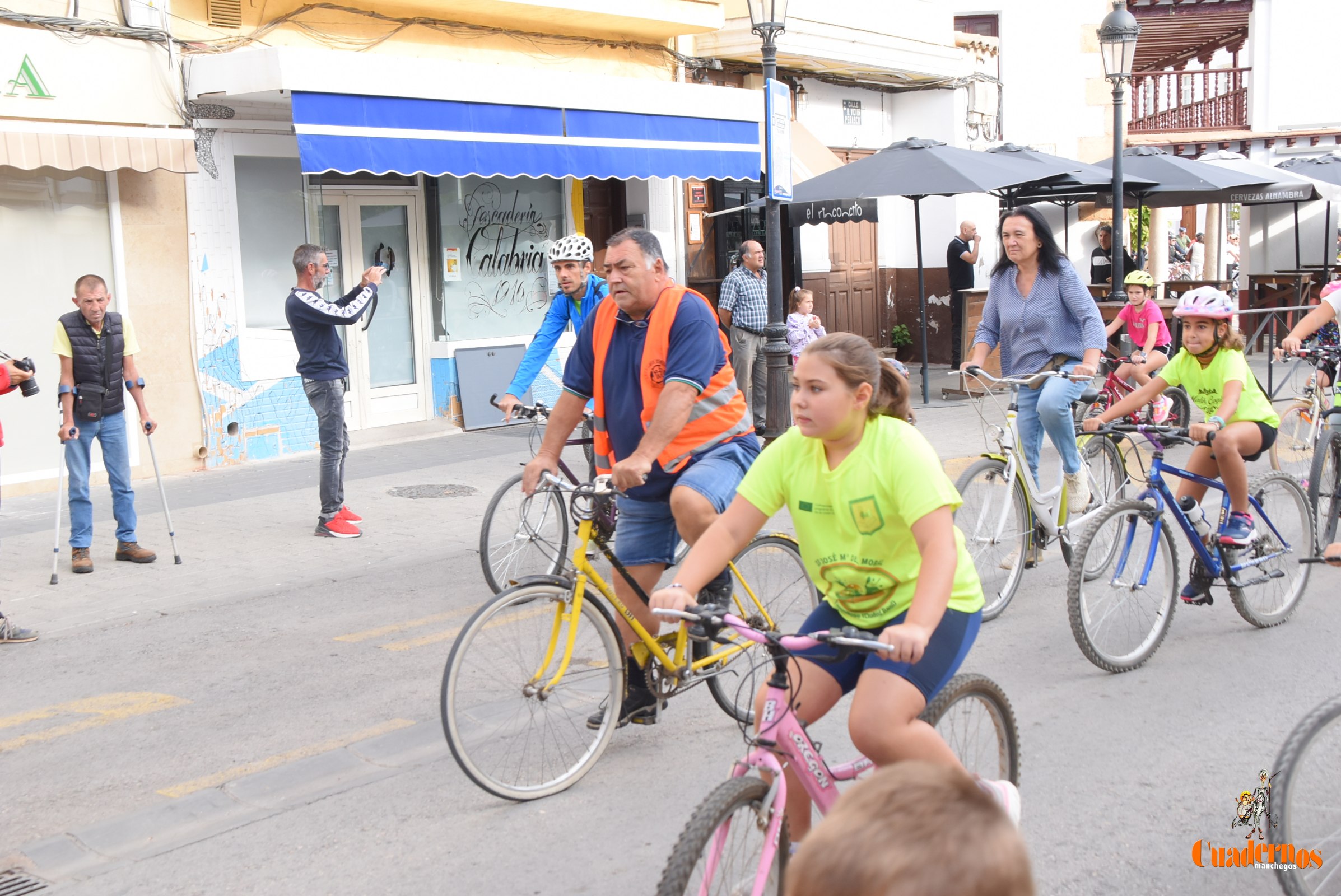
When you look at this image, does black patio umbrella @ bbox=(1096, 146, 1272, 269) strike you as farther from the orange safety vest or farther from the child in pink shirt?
the orange safety vest

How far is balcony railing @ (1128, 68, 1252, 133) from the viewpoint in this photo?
30.6 metres

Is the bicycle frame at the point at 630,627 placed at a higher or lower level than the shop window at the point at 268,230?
lower

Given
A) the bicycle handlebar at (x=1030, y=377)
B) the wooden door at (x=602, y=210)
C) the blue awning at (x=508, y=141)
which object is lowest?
the bicycle handlebar at (x=1030, y=377)

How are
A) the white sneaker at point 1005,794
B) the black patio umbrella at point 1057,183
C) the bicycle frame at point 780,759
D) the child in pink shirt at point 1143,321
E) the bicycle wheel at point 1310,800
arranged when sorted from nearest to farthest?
the bicycle frame at point 780,759, the white sneaker at point 1005,794, the bicycle wheel at point 1310,800, the child in pink shirt at point 1143,321, the black patio umbrella at point 1057,183

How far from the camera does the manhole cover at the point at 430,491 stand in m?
10.7

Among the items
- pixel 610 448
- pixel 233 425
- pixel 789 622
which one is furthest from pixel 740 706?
pixel 233 425

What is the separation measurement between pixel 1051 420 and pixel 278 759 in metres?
4.14

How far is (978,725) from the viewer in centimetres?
374

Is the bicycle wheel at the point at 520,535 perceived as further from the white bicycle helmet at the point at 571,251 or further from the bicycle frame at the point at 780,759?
the bicycle frame at the point at 780,759

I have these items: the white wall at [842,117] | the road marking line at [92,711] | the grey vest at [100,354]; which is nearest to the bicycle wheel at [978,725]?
the road marking line at [92,711]

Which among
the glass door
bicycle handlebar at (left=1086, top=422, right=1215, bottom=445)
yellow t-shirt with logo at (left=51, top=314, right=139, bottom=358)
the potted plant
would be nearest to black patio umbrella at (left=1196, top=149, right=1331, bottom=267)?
the potted plant

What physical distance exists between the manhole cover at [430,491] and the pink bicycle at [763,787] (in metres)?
7.38

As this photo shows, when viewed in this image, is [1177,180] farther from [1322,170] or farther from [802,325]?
[1322,170]

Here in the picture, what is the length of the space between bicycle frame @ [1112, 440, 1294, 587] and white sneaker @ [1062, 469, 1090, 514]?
28.7 inches
